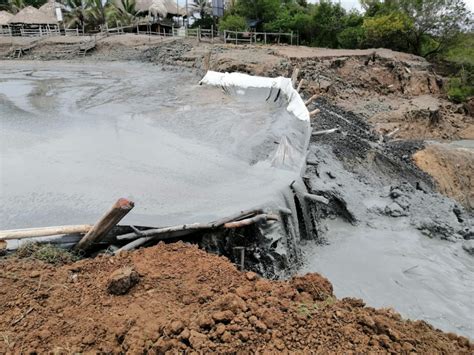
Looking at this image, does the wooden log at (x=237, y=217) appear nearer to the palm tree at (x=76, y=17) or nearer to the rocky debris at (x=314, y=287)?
the rocky debris at (x=314, y=287)

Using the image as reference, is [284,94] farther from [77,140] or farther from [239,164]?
[77,140]

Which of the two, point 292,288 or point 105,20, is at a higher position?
point 105,20

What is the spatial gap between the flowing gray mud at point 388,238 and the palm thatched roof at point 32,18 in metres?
29.3

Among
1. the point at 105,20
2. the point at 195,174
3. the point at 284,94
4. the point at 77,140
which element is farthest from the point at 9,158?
the point at 105,20

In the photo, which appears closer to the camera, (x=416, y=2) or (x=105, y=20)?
(x=416, y=2)

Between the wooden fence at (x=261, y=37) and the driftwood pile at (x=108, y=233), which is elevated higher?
the wooden fence at (x=261, y=37)

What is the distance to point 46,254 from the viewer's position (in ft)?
11.8

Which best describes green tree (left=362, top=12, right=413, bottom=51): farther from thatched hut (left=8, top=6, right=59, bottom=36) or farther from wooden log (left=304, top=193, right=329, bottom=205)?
thatched hut (left=8, top=6, right=59, bottom=36)

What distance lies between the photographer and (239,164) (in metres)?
6.17

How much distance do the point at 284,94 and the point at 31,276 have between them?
8.05 meters

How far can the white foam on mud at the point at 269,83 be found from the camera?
866cm

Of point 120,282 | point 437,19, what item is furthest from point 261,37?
point 120,282

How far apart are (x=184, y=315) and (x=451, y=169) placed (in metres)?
9.95

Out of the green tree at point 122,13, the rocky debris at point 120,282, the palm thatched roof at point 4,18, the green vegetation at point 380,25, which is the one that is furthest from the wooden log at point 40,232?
the palm thatched roof at point 4,18
